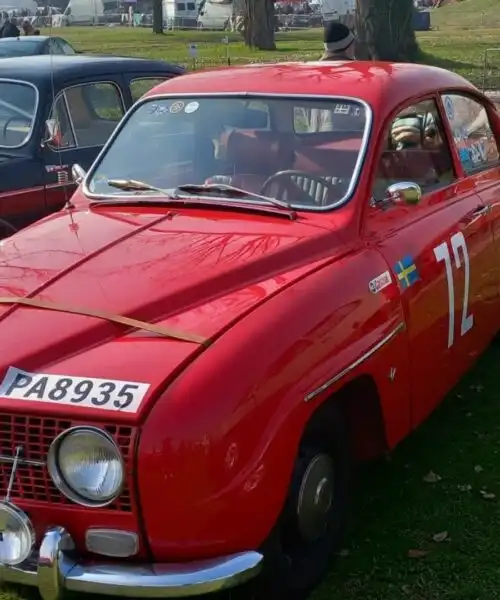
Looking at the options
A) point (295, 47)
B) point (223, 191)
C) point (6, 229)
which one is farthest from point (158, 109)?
point (295, 47)

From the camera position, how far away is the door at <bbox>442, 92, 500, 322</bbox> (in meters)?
5.02

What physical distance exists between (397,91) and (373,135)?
0.39 meters

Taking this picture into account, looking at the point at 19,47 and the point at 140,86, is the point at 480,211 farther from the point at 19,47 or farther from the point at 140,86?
the point at 19,47

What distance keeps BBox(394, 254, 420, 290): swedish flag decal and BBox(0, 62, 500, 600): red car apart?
10 millimetres

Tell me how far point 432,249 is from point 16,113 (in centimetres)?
413

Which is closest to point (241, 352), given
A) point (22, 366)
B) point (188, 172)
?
point (22, 366)

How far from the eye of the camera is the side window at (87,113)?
7401mm

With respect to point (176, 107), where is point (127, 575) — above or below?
below

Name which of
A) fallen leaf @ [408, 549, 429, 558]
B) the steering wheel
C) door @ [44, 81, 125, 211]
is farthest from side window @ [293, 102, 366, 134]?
door @ [44, 81, 125, 211]

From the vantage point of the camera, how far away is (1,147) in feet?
23.4

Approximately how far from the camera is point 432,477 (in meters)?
4.45

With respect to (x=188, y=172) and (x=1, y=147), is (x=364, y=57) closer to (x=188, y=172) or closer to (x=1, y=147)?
(x=1, y=147)

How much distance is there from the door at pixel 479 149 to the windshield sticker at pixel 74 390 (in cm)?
273

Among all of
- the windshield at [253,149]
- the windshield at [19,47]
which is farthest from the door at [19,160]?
the windshield at [19,47]
